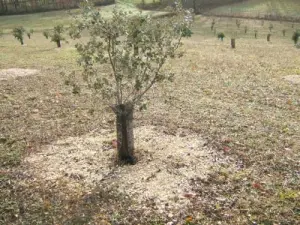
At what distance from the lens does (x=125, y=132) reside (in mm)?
8656

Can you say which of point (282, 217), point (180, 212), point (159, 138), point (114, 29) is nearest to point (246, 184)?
point (282, 217)

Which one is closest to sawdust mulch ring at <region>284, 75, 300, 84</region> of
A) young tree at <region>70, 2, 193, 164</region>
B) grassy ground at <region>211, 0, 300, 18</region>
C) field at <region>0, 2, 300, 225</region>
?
field at <region>0, 2, 300, 225</region>

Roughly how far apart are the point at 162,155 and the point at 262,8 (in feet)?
152

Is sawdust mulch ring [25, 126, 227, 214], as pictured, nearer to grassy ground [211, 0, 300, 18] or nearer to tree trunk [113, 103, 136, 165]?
tree trunk [113, 103, 136, 165]

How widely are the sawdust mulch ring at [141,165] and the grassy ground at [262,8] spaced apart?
40431 millimetres

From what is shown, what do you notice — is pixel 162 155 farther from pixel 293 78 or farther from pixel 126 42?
pixel 293 78

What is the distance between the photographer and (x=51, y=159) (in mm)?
9133

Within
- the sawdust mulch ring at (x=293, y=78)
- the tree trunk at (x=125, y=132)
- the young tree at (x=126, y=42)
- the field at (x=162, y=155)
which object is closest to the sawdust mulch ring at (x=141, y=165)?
the field at (x=162, y=155)

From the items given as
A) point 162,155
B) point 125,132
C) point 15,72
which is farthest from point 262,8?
point 125,132

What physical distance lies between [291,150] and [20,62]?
53.1 feet

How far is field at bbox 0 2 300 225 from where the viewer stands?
7262mm

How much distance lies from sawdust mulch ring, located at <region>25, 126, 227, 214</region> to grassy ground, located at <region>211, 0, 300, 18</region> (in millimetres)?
40431

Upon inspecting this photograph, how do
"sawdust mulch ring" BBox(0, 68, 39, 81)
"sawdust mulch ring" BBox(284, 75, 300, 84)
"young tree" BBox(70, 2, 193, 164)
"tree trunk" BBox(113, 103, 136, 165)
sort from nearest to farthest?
"young tree" BBox(70, 2, 193, 164)
"tree trunk" BBox(113, 103, 136, 165)
"sawdust mulch ring" BBox(284, 75, 300, 84)
"sawdust mulch ring" BBox(0, 68, 39, 81)

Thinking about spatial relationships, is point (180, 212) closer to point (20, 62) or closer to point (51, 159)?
point (51, 159)
